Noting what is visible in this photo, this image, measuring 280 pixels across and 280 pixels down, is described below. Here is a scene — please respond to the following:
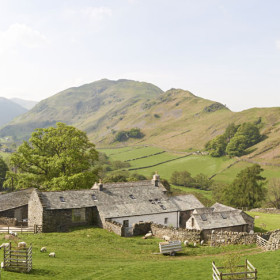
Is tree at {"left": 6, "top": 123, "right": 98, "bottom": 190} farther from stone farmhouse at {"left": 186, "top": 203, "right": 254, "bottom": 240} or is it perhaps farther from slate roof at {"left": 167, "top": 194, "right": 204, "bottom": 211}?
stone farmhouse at {"left": 186, "top": 203, "right": 254, "bottom": 240}

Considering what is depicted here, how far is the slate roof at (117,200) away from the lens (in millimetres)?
44412

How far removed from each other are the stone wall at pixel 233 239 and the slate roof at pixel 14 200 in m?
34.3

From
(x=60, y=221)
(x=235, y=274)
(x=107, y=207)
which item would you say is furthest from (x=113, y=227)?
(x=235, y=274)

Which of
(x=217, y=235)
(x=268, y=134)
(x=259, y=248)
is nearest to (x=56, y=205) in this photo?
(x=217, y=235)

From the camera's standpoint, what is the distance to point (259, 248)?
32.8m

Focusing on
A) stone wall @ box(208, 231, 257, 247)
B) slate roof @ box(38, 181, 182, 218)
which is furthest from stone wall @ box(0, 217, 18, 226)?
stone wall @ box(208, 231, 257, 247)

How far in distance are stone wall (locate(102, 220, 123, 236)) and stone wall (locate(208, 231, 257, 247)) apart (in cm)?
1167

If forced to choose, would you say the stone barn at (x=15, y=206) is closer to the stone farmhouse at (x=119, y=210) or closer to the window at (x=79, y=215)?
the stone farmhouse at (x=119, y=210)

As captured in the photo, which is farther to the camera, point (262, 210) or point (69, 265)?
point (262, 210)

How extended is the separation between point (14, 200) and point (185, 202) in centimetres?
3012

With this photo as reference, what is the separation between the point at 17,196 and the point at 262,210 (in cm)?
5094

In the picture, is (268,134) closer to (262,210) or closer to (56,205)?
(262,210)

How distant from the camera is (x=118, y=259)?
29.1 m

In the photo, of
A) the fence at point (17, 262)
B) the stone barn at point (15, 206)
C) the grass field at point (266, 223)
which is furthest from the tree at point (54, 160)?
the fence at point (17, 262)
